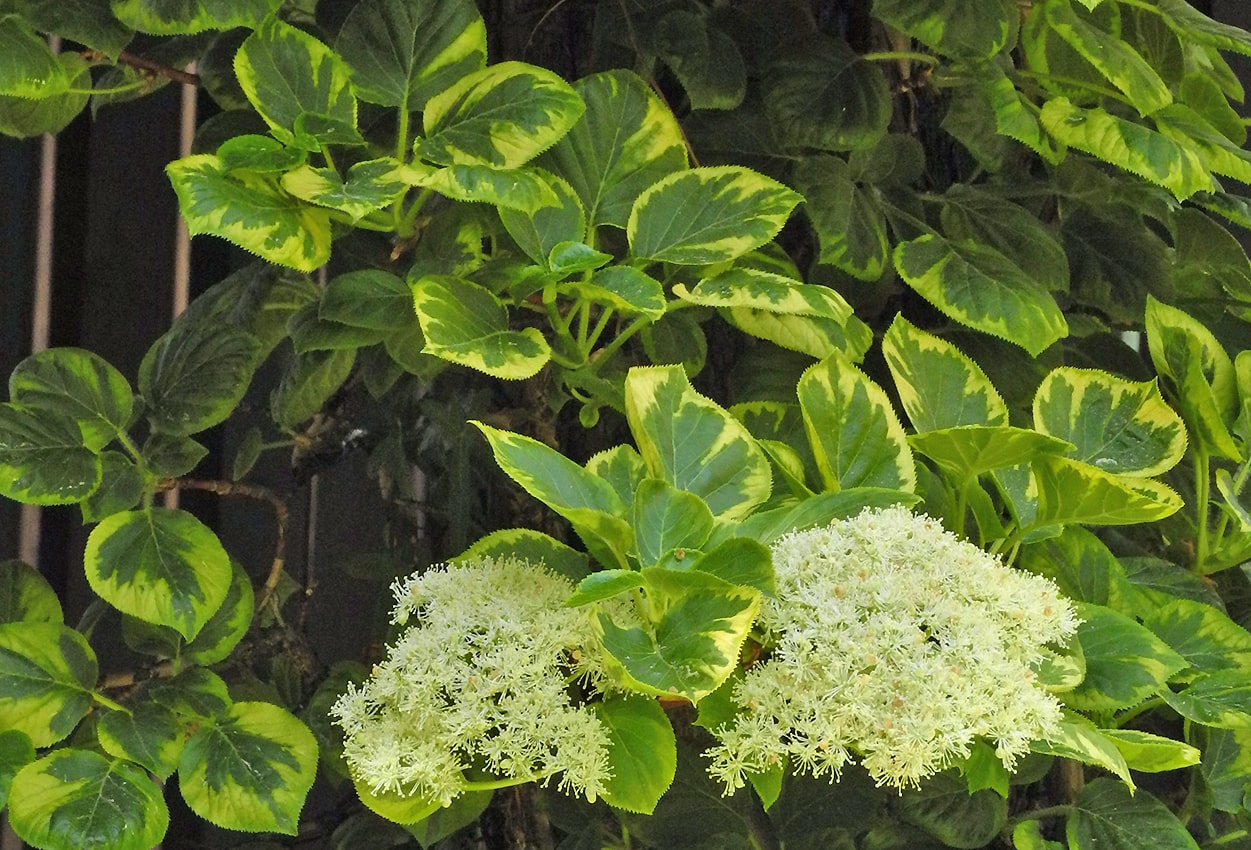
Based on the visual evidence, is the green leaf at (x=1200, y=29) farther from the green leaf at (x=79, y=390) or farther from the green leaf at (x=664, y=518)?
the green leaf at (x=79, y=390)

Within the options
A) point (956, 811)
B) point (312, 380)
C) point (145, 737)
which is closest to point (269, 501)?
point (312, 380)

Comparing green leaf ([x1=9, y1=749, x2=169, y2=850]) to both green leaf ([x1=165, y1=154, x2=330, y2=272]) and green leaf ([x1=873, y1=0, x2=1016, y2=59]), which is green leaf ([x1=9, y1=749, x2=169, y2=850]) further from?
green leaf ([x1=873, y1=0, x2=1016, y2=59])

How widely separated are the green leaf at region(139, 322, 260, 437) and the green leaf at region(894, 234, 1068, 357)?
465 mm

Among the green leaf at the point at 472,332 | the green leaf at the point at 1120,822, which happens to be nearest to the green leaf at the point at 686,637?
the green leaf at the point at 472,332

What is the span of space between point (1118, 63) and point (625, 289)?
0.39m

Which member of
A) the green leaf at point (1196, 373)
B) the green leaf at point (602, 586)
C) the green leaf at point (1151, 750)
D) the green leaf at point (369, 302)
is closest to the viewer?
the green leaf at point (602, 586)

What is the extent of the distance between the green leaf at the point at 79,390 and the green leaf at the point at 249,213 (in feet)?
0.70

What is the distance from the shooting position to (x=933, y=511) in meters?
0.75

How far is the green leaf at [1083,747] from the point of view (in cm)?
54

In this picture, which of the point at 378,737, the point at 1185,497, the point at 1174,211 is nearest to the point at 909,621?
the point at 378,737

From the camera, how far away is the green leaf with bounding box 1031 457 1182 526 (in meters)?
0.63

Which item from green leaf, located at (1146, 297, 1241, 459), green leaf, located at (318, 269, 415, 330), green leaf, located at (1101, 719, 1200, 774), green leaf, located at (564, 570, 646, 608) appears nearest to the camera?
green leaf, located at (564, 570, 646, 608)

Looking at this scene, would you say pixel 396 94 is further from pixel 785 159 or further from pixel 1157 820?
pixel 1157 820

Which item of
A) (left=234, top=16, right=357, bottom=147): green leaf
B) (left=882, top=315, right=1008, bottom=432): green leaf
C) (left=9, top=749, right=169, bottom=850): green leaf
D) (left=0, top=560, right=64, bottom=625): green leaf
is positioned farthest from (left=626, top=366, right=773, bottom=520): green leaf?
(left=0, top=560, right=64, bottom=625): green leaf
